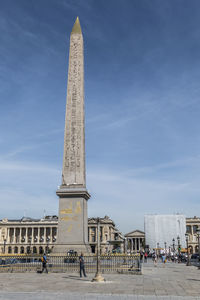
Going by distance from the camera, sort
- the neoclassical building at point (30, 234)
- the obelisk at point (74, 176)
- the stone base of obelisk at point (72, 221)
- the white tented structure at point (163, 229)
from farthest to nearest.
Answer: the neoclassical building at point (30, 234) < the white tented structure at point (163, 229) < the obelisk at point (74, 176) < the stone base of obelisk at point (72, 221)

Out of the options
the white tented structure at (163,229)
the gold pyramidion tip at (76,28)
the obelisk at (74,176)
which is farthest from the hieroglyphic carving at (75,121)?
the white tented structure at (163,229)

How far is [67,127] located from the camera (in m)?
28.1

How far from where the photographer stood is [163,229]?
86.1m

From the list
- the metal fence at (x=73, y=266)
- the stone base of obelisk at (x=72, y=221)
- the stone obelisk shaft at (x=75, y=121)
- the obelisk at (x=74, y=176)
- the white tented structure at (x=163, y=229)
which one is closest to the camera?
the metal fence at (x=73, y=266)

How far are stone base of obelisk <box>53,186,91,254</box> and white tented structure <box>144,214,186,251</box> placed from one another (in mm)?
63381

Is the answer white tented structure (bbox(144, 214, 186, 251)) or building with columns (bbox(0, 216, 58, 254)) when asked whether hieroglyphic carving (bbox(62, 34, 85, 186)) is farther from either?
building with columns (bbox(0, 216, 58, 254))

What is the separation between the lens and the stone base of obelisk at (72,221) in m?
25.1

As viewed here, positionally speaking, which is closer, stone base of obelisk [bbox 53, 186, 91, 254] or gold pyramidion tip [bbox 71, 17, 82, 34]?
stone base of obelisk [bbox 53, 186, 91, 254]

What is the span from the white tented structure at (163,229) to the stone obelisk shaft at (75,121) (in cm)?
6396

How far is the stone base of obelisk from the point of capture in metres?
25.1

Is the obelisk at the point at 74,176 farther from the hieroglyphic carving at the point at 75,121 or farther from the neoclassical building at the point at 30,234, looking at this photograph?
the neoclassical building at the point at 30,234

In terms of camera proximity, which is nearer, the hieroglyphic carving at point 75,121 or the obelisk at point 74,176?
the obelisk at point 74,176

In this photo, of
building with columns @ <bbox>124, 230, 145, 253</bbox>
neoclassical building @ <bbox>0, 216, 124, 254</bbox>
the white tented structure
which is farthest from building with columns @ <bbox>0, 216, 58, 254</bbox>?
building with columns @ <bbox>124, 230, 145, 253</bbox>

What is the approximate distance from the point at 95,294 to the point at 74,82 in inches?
836
